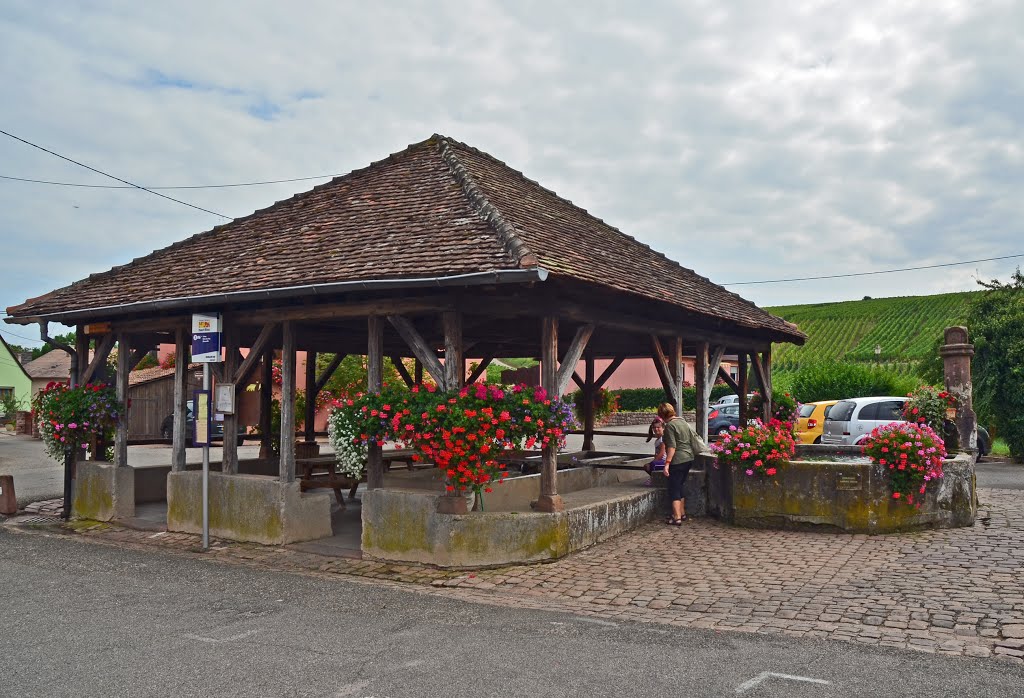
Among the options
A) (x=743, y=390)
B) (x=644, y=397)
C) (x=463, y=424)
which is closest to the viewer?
(x=463, y=424)

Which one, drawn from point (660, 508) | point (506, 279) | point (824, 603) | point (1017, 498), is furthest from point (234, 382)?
point (1017, 498)

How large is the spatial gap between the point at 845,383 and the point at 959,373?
18.0 m

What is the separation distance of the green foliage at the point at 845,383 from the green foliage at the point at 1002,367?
9417 millimetres

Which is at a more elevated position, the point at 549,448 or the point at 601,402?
the point at 601,402

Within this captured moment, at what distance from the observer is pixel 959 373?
44.0 ft

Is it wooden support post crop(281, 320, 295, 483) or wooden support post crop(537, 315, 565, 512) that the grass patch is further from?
wooden support post crop(281, 320, 295, 483)

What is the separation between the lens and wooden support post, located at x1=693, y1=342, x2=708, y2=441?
40.7 feet

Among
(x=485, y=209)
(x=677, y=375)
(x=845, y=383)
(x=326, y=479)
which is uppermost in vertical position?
(x=485, y=209)

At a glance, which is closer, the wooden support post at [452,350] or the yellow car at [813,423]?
the wooden support post at [452,350]

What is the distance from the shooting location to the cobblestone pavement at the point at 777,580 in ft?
18.7

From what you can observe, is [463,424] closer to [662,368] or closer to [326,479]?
[326,479]

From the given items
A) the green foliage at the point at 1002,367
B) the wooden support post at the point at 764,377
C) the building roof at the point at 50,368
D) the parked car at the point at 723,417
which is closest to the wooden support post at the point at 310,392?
the wooden support post at the point at 764,377

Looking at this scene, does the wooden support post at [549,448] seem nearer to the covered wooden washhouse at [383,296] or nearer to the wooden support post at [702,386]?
the covered wooden washhouse at [383,296]

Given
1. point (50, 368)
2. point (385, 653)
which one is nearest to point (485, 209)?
point (385, 653)
